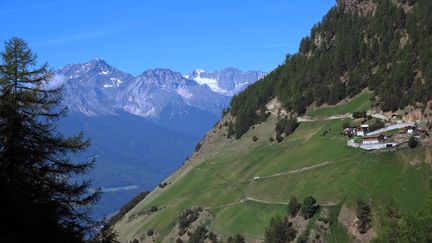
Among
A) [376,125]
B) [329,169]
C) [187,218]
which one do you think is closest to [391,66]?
[376,125]

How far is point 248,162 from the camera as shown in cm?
17025

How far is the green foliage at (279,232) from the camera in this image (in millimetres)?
105812

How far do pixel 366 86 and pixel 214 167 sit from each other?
185 feet

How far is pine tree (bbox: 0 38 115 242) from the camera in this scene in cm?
2575

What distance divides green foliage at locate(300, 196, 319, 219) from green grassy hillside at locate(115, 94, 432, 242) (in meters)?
2.02

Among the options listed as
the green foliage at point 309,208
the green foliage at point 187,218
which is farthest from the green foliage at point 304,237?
the green foliage at point 187,218

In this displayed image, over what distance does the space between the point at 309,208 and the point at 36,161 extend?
87096mm

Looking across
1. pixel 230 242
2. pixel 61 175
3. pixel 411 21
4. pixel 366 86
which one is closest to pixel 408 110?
pixel 366 86

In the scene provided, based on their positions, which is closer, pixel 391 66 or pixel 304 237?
pixel 304 237

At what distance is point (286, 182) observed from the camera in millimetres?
133000

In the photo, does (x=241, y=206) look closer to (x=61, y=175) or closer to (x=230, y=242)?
(x=230, y=242)

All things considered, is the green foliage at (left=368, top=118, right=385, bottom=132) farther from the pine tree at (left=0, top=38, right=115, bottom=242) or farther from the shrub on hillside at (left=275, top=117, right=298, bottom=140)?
the pine tree at (left=0, top=38, right=115, bottom=242)

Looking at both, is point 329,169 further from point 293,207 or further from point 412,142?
point 412,142

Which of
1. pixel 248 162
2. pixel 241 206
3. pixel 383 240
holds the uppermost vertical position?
pixel 248 162
